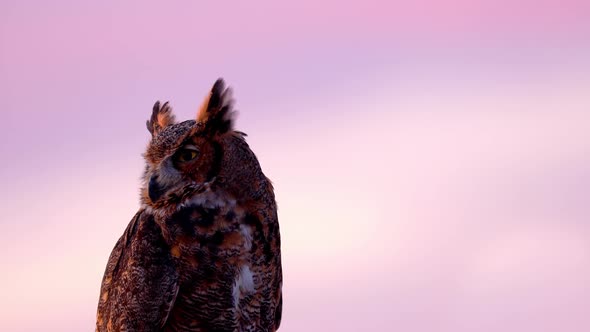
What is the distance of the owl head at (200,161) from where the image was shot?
20.6ft

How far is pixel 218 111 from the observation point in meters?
6.43

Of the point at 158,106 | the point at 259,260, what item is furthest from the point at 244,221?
the point at 158,106

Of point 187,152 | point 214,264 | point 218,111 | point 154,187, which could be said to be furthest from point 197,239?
point 218,111

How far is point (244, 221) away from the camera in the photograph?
6418 millimetres

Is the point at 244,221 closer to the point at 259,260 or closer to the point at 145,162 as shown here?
the point at 259,260

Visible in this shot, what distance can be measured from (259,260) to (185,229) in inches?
18.8

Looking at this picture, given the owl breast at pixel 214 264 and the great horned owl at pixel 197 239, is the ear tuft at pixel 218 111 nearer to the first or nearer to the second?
the great horned owl at pixel 197 239

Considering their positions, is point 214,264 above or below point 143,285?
above

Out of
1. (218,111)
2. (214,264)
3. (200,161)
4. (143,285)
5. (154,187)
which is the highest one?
(218,111)

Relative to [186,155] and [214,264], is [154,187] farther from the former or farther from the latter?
[214,264]

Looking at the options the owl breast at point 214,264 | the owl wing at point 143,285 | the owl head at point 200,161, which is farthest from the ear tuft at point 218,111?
the owl wing at point 143,285

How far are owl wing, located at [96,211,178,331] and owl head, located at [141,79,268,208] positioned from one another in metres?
0.23

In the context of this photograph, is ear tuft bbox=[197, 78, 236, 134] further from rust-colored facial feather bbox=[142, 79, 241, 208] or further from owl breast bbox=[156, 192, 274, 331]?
owl breast bbox=[156, 192, 274, 331]

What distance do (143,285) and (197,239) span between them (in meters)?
0.40
